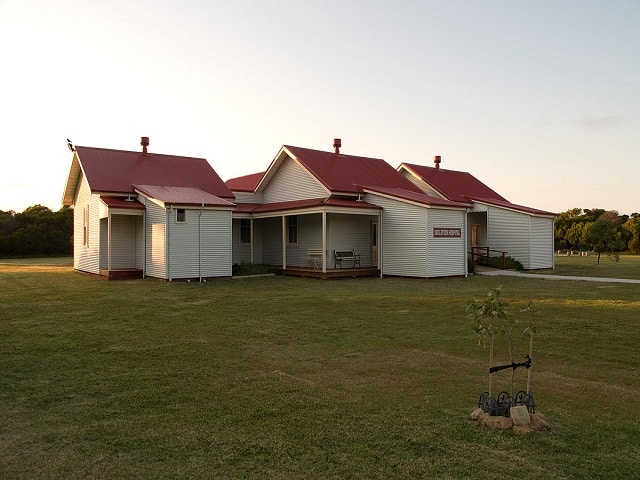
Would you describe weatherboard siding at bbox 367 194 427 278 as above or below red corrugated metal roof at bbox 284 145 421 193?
below

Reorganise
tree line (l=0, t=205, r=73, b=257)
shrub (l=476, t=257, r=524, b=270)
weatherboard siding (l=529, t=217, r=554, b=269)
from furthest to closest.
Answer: tree line (l=0, t=205, r=73, b=257)
weatherboard siding (l=529, t=217, r=554, b=269)
shrub (l=476, t=257, r=524, b=270)

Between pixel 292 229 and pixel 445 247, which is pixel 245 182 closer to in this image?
pixel 292 229

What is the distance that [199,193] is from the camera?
21.6 meters

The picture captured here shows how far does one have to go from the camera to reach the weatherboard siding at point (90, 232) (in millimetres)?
21938

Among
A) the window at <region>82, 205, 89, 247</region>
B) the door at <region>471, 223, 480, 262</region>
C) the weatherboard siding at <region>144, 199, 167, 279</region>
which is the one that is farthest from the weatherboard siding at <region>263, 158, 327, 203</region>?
the door at <region>471, 223, 480, 262</region>

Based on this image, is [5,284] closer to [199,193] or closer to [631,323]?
[199,193]

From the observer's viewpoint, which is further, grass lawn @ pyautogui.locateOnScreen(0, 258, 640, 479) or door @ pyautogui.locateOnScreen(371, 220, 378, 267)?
door @ pyautogui.locateOnScreen(371, 220, 378, 267)

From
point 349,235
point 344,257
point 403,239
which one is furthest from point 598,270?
point 344,257

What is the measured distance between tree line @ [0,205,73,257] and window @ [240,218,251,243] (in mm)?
27314

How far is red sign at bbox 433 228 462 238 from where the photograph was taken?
20078mm

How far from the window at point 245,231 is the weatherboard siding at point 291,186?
1.79 meters

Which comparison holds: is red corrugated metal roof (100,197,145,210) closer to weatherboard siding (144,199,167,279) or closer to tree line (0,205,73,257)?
weatherboard siding (144,199,167,279)

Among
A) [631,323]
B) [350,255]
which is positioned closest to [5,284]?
[350,255]

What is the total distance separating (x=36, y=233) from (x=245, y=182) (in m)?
24.1
